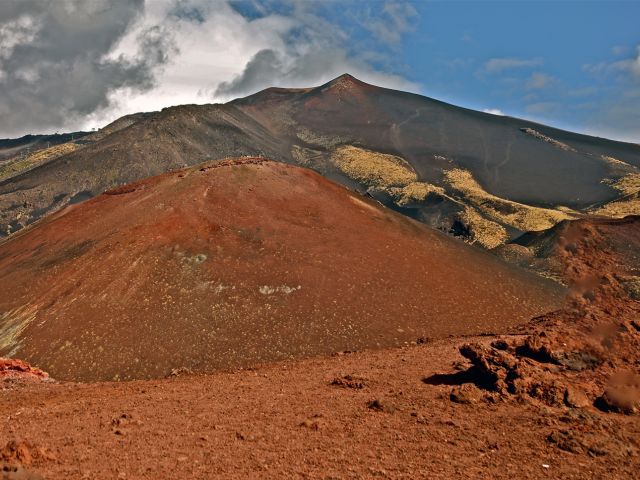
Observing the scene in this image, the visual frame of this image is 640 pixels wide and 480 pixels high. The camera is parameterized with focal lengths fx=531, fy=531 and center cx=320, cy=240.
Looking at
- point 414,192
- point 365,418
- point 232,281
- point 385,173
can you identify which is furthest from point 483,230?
point 365,418

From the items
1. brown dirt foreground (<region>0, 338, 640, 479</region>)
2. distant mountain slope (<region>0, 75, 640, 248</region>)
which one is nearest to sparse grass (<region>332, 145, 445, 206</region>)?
distant mountain slope (<region>0, 75, 640, 248</region>)

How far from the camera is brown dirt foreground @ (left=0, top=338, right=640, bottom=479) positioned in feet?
38.2

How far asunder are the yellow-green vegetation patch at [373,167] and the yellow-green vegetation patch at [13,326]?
2610 inches

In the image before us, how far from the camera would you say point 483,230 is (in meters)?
64.8

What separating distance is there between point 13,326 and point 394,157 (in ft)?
277

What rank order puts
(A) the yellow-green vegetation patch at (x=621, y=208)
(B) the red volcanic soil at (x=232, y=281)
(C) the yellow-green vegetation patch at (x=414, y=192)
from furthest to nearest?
(C) the yellow-green vegetation patch at (x=414, y=192), (A) the yellow-green vegetation patch at (x=621, y=208), (B) the red volcanic soil at (x=232, y=281)

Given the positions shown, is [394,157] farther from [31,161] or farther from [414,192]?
[31,161]

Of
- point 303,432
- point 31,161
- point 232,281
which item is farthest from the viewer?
point 31,161

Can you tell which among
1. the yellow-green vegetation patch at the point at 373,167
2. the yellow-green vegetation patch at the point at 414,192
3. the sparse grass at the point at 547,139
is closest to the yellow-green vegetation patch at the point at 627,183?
the sparse grass at the point at 547,139

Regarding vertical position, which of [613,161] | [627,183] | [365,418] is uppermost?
[613,161]

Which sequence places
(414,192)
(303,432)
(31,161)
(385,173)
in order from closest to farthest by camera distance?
(303,432) < (414,192) < (385,173) < (31,161)

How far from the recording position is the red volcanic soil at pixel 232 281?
22.9 m

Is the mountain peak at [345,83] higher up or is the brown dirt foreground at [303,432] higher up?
the mountain peak at [345,83]

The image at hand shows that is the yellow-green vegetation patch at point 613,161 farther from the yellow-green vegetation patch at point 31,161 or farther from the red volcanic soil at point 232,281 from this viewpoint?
the yellow-green vegetation patch at point 31,161
